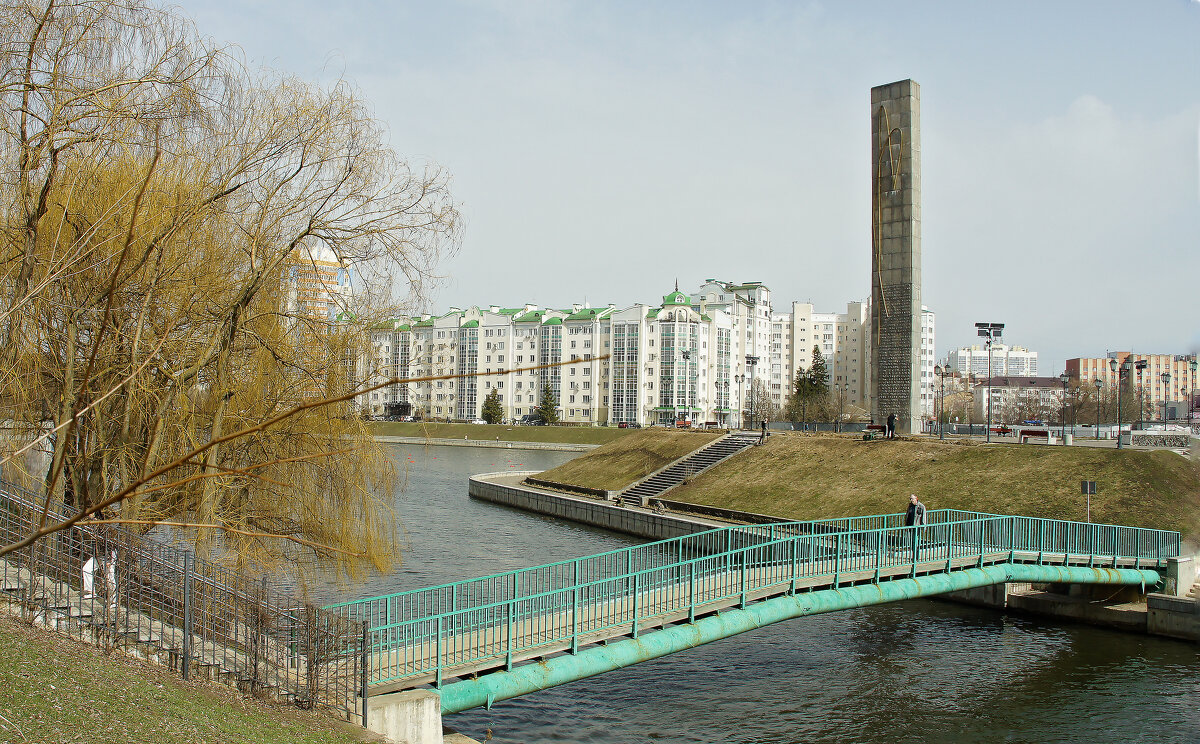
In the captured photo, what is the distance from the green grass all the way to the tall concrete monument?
58.0m

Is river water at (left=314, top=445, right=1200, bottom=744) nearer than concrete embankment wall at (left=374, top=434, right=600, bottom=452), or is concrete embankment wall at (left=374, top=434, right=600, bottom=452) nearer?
river water at (left=314, top=445, right=1200, bottom=744)

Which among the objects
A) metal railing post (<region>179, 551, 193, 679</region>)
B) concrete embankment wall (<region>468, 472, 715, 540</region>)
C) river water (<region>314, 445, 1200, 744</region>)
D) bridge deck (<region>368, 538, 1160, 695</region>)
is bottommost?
river water (<region>314, 445, 1200, 744</region>)

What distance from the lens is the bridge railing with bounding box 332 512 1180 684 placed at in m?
12.9

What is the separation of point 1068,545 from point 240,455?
19954 mm

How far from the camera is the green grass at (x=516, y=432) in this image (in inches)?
4099

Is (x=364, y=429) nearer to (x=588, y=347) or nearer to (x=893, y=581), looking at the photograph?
(x=893, y=581)

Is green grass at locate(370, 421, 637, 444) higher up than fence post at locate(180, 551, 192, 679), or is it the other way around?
fence post at locate(180, 551, 192, 679)

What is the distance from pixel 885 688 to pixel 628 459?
37.8m

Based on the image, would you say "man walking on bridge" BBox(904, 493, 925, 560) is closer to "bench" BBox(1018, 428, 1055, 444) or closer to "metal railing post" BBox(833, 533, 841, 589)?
"metal railing post" BBox(833, 533, 841, 589)

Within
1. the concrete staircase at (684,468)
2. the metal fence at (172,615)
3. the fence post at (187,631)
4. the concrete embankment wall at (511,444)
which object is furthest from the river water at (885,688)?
the concrete embankment wall at (511,444)

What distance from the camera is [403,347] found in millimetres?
16266

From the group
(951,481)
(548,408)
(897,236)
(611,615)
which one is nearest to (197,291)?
(611,615)

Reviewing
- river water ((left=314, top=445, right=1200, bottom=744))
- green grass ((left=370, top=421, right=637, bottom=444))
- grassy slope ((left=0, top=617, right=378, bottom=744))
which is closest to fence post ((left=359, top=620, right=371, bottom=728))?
grassy slope ((left=0, top=617, right=378, bottom=744))

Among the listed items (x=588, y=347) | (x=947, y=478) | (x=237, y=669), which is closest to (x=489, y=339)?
(x=588, y=347)
